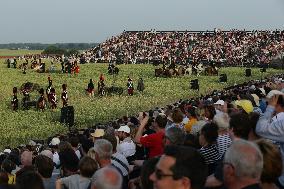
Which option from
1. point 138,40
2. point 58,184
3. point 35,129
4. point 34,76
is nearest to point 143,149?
point 58,184

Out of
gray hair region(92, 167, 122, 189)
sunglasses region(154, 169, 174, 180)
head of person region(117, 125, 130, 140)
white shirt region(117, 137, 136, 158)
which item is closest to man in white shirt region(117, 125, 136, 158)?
white shirt region(117, 137, 136, 158)

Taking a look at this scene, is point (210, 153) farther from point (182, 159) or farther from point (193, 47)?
point (193, 47)

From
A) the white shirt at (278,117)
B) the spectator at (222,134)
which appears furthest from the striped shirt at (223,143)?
the white shirt at (278,117)

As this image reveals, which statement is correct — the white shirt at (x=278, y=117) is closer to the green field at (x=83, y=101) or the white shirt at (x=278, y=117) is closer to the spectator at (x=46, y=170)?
the spectator at (x=46, y=170)

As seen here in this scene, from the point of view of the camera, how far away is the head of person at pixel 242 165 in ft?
14.3

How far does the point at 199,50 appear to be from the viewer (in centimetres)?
6931

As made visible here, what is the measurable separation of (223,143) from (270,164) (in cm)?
236

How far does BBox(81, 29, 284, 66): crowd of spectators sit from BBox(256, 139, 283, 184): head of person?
54958 millimetres

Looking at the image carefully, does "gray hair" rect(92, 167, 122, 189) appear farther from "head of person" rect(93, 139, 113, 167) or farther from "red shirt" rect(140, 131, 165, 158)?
"red shirt" rect(140, 131, 165, 158)

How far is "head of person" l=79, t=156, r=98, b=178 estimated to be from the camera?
632 cm

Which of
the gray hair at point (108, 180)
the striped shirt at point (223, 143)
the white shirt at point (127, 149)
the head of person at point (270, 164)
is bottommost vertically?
the white shirt at point (127, 149)

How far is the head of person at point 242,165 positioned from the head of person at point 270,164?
1.57 feet

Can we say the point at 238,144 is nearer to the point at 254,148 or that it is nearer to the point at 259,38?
the point at 254,148

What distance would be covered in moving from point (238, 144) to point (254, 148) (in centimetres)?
13
